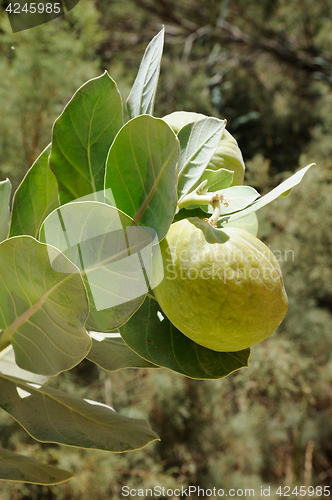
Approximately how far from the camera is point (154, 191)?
19 centimetres

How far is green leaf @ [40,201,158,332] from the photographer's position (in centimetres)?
17

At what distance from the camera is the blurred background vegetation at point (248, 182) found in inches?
34.7

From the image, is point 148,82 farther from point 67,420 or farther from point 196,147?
point 67,420

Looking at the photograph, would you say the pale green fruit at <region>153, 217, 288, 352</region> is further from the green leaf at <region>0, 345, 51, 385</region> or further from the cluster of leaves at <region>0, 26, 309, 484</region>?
the green leaf at <region>0, 345, 51, 385</region>

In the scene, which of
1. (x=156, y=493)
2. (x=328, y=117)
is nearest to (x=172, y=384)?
(x=156, y=493)

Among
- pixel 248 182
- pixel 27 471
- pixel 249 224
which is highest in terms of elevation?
pixel 249 224

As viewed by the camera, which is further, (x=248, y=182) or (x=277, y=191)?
(x=248, y=182)

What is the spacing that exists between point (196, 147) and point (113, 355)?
15 cm

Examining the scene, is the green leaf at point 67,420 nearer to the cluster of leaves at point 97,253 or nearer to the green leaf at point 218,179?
the cluster of leaves at point 97,253

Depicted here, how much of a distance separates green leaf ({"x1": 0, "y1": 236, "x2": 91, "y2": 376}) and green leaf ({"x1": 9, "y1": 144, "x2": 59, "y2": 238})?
56mm

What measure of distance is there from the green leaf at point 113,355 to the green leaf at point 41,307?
58 mm

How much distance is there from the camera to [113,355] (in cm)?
27

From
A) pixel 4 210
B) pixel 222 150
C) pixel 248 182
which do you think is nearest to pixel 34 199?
pixel 4 210

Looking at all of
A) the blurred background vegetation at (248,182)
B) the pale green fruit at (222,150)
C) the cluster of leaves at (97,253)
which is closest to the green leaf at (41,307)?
the cluster of leaves at (97,253)
